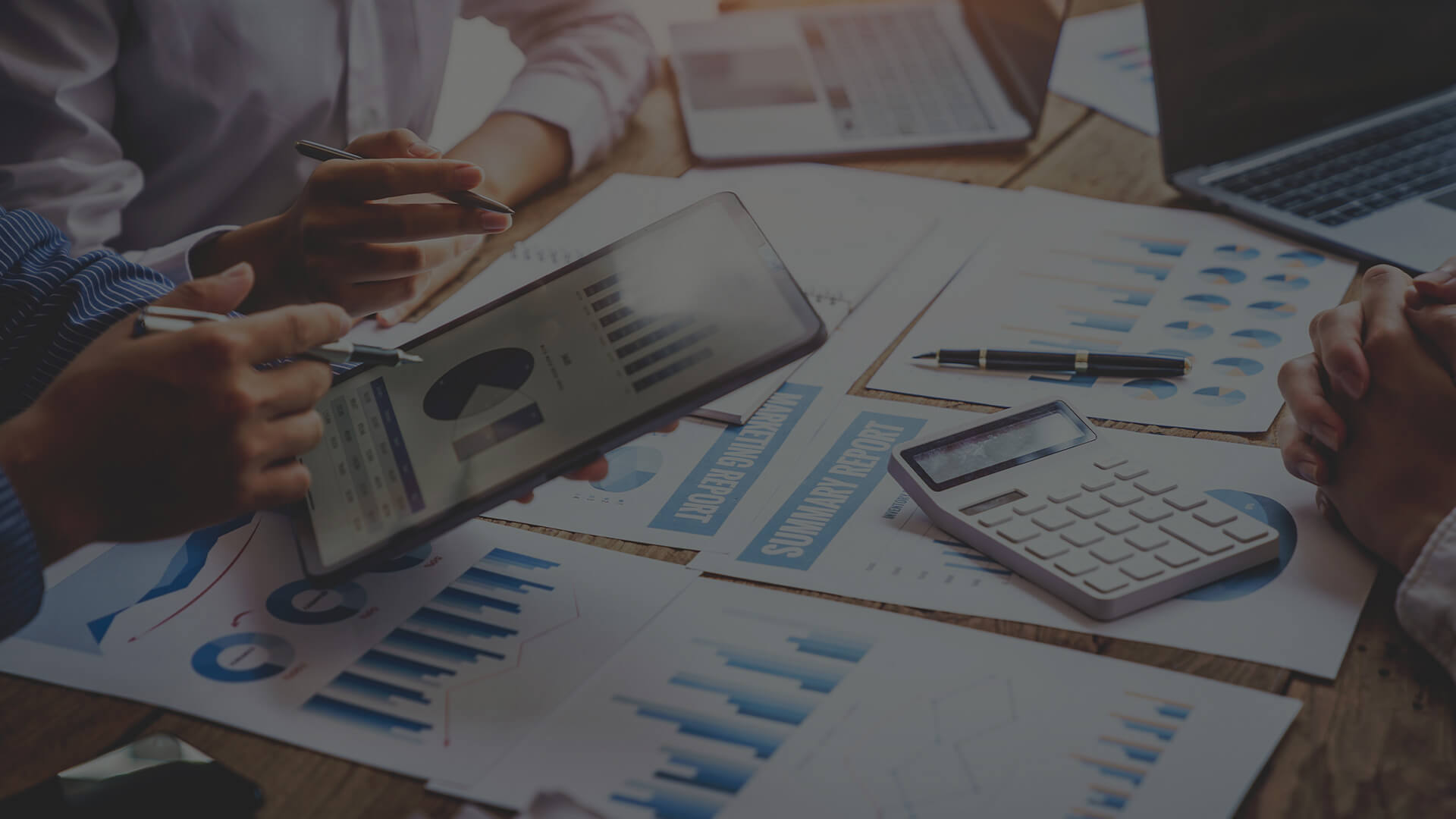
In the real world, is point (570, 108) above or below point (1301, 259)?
above

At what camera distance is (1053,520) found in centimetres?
53

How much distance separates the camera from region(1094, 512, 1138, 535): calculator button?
0.52 m

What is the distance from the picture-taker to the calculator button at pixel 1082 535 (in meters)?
0.52

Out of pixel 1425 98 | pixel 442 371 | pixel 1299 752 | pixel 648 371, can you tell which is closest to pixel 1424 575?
pixel 1299 752

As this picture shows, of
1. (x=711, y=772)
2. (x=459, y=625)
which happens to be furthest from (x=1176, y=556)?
(x=459, y=625)

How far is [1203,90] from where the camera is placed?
2.86 feet

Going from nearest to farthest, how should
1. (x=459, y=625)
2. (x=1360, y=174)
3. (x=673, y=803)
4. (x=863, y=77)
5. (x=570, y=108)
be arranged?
(x=673, y=803) < (x=459, y=625) < (x=1360, y=174) < (x=570, y=108) < (x=863, y=77)

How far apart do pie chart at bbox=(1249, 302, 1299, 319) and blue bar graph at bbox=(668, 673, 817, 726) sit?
0.47 metres

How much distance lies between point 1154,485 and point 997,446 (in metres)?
0.08

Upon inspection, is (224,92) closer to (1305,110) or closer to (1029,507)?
(1029,507)

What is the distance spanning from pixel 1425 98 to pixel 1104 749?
824 mm

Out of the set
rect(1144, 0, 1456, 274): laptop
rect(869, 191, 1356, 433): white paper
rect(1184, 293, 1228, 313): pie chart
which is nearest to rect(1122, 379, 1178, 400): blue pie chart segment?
rect(869, 191, 1356, 433): white paper

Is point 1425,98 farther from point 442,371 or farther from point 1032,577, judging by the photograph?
point 442,371

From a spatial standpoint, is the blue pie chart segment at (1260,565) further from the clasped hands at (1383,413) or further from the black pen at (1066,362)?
the black pen at (1066,362)
